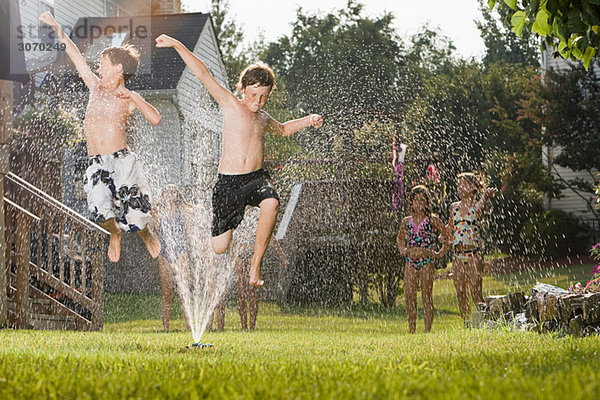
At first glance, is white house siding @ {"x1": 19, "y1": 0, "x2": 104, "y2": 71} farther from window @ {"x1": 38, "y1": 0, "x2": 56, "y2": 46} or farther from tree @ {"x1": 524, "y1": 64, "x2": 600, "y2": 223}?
tree @ {"x1": 524, "y1": 64, "x2": 600, "y2": 223}

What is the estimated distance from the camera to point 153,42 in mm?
19219

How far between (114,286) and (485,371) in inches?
482

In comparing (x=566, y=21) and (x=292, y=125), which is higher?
(x=566, y=21)

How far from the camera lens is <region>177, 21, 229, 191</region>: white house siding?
1599cm

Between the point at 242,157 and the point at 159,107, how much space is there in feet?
43.0

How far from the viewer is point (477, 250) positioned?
955 centimetres

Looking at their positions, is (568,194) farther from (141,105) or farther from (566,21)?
(141,105)

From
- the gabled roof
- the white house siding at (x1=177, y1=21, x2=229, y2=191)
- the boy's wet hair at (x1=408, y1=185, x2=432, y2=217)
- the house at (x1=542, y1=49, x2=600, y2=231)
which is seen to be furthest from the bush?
the boy's wet hair at (x1=408, y1=185, x2=432, y2=217)

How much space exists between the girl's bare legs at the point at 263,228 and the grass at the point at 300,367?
566 mm

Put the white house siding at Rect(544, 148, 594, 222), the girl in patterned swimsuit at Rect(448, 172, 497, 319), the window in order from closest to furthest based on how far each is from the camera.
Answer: the girl in patterned swimsuit at Rect(448, 172, 497, 319), the window, the white house siding at Rect(544, 148, 594, 222)

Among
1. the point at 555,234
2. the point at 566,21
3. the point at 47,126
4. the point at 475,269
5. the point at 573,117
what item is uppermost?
the point at 573,117

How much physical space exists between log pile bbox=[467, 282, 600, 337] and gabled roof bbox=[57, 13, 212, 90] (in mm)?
10539

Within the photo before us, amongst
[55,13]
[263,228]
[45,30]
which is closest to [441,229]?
[263,228]

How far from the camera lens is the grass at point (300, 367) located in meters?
3.80
